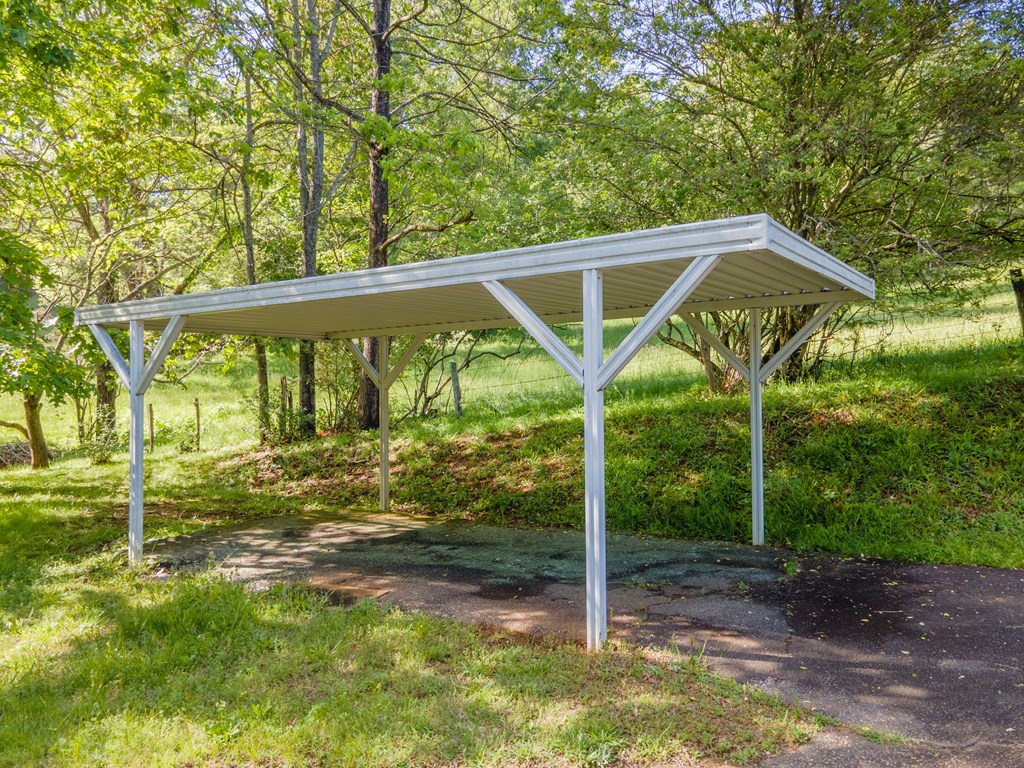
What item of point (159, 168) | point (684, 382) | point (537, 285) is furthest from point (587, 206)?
point (159, 168)

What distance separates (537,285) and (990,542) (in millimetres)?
4290

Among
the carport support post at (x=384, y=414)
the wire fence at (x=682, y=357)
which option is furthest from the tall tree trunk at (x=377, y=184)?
the carport support post at (x=384, y=414)

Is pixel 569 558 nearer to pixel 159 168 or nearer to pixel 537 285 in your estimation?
pixel 537 285

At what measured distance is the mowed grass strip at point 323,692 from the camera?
9.84ft

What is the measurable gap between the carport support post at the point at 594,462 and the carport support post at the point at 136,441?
4.27 m

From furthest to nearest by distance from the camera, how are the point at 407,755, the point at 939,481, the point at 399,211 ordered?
the point at 399,211
the point at 939,481
the point at 407,755

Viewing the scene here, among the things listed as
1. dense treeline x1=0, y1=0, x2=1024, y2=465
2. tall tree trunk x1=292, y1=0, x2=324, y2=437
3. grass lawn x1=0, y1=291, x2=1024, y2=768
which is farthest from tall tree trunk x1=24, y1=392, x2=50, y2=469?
Result: tall tree trunk x1=292, y1=0, x2=324, y2=437

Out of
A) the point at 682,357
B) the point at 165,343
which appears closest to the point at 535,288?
the point at 165,343

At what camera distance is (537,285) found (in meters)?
4.89

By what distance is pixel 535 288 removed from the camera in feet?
16.6

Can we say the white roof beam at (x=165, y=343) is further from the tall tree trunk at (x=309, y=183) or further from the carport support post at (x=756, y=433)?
the carport support post at (x=756, y=433)

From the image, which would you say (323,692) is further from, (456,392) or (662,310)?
(456,392)

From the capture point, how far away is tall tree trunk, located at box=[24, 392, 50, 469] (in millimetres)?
11660

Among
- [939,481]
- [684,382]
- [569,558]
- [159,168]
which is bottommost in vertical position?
[569,558]
